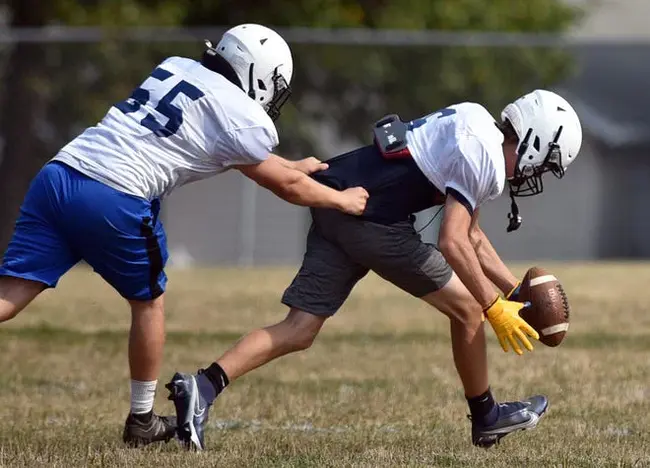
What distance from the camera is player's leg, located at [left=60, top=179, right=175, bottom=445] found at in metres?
5.60

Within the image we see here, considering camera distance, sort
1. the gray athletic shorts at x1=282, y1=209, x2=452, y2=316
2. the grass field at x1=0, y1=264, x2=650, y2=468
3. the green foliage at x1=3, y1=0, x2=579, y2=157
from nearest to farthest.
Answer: the grass field at x1=0, y1=264, x2=650, y2=468 < the gray athletic shorts at x1=282, y1=209, x2=452, y2=316 < the green foliage at x1=3, y1=0, x2=579, y2=157

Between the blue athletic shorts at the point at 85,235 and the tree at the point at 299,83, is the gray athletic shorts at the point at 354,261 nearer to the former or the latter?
the blue athletic shorts at the point at 85,235

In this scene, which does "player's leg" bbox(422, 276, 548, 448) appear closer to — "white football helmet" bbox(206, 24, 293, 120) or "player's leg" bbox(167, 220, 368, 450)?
"player's leg" bbox(167, 220, 368, 450)

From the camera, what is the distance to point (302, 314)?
6094 millimetres

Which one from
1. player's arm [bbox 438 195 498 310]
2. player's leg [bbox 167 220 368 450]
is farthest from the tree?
player's arm [bbox 438 195 498 310]

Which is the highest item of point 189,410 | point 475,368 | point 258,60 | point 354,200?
point 258,60

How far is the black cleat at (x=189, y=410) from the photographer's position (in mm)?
5770

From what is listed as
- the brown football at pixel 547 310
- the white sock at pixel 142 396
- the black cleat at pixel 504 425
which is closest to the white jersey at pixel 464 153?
the brown football at pixel 547 310

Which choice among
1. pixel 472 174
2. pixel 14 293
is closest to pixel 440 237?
pixel 472 174

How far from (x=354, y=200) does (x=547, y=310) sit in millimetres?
908

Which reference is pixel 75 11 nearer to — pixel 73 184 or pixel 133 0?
pixel 133 0

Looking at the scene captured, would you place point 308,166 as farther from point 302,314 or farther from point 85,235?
point 85,235

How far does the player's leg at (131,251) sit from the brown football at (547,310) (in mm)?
1493

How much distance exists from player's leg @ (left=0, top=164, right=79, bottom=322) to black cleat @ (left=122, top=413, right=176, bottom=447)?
28.2 inches
